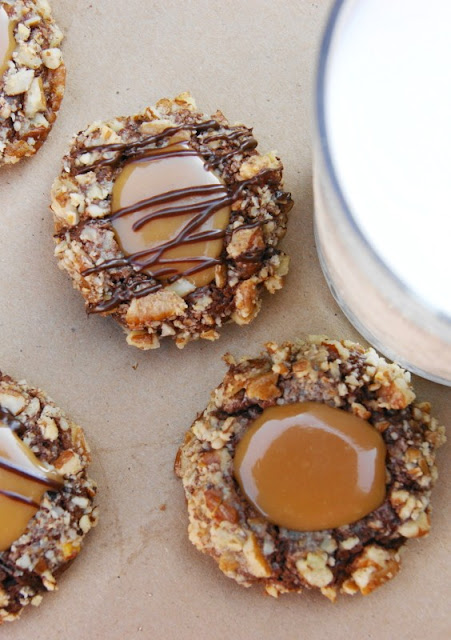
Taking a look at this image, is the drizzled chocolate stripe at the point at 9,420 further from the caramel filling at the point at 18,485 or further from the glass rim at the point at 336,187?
the glass rim at the point at 336,187

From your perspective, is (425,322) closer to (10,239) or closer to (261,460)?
(261,460)

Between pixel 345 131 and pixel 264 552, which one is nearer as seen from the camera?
pixel 345 131

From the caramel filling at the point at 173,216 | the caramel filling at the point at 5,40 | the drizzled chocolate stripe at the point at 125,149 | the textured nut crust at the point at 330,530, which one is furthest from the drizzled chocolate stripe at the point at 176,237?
the caramel filling at the point at 5,40

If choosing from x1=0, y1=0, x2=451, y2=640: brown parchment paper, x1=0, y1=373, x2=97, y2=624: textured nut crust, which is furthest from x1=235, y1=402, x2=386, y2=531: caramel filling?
x1=0, y1=373, x2=97, y2=624: textured nut crust

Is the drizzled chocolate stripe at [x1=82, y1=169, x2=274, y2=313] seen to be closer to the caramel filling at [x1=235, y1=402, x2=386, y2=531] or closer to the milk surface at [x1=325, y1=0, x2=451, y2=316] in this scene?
the caramel filling at [x1=235, y1=402, x2=386, y2=531]

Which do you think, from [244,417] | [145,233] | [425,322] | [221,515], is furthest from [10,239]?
[425,322]

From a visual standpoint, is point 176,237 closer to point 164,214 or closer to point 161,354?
point 164,214
